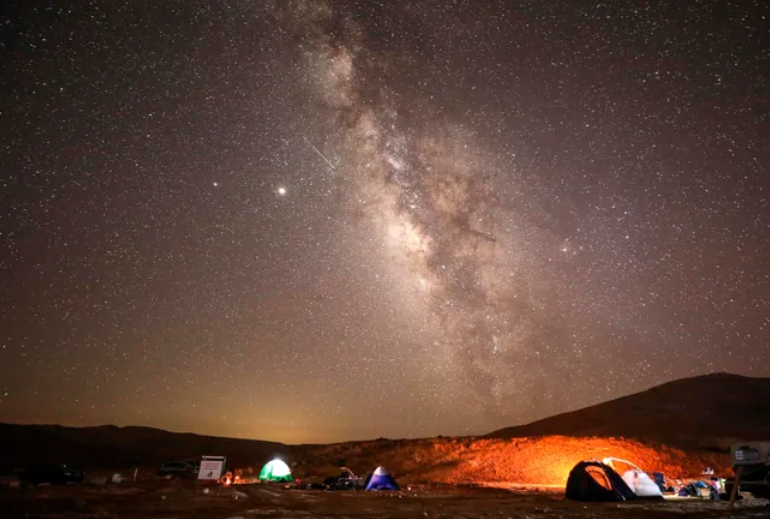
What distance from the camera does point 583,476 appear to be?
20.6 meters

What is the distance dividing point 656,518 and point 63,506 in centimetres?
1523

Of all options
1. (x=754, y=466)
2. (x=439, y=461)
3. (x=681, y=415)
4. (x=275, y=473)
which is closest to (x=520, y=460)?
(x=439, y=461)

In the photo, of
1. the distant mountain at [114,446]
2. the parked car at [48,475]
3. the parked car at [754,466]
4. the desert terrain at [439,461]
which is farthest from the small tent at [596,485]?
the distant mountain at [114,446]

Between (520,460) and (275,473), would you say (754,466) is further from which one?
(275,473)

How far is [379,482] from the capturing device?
2619 cm

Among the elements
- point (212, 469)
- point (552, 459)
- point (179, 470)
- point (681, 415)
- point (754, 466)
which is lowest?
point (179, 470)

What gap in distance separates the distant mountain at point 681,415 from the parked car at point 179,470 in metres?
47.3

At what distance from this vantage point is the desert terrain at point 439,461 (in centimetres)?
1462

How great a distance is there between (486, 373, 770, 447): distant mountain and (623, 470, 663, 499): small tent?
37074mm

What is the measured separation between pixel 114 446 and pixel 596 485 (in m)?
81.7

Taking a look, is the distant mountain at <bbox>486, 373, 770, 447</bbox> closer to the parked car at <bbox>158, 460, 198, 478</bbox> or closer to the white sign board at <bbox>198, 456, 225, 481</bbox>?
the parked car at <bbox>158, 460, 198, 478</bbox>

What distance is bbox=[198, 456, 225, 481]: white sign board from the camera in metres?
24.9

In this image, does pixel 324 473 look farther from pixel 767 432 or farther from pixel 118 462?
pixel 767 432

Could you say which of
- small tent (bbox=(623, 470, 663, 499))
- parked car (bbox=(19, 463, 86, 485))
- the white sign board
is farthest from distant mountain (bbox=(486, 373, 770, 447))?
parked car (bbox=(19, 463, 86, 485))
